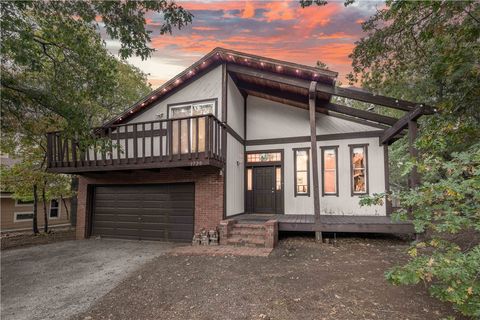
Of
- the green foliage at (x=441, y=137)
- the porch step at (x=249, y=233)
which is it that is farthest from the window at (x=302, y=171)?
the green foliage at (x=441, y=137)

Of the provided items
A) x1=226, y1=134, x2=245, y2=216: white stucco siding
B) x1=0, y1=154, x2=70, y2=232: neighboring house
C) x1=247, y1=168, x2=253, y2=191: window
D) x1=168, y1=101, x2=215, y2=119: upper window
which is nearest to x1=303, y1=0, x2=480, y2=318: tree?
x1=226, y1=134, x2=245, y2=216: white stucco siding

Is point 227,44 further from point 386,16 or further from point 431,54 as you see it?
point 431,54

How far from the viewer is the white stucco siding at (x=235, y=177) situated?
9352mm

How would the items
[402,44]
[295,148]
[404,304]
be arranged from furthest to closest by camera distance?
1. [295,148]
2. [402,44]
3. [404,304]

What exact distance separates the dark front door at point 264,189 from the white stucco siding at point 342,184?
0.59 m

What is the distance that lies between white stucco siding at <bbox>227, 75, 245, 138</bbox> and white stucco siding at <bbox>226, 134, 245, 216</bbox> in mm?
610

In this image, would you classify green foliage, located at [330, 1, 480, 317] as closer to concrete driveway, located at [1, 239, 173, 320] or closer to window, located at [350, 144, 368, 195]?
window, located at [350, 144, 368, 195]

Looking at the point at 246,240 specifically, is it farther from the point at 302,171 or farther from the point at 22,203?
the point at 22,203

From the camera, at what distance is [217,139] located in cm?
849

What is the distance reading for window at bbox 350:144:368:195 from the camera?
10.0 meters

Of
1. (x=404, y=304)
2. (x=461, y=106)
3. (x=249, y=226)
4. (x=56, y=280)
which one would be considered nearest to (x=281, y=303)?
(x=404, y=304)

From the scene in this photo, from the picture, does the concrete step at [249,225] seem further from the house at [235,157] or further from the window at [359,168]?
the window at [359,168]

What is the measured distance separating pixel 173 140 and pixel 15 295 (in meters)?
5.31

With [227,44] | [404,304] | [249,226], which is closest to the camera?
[404,304]
